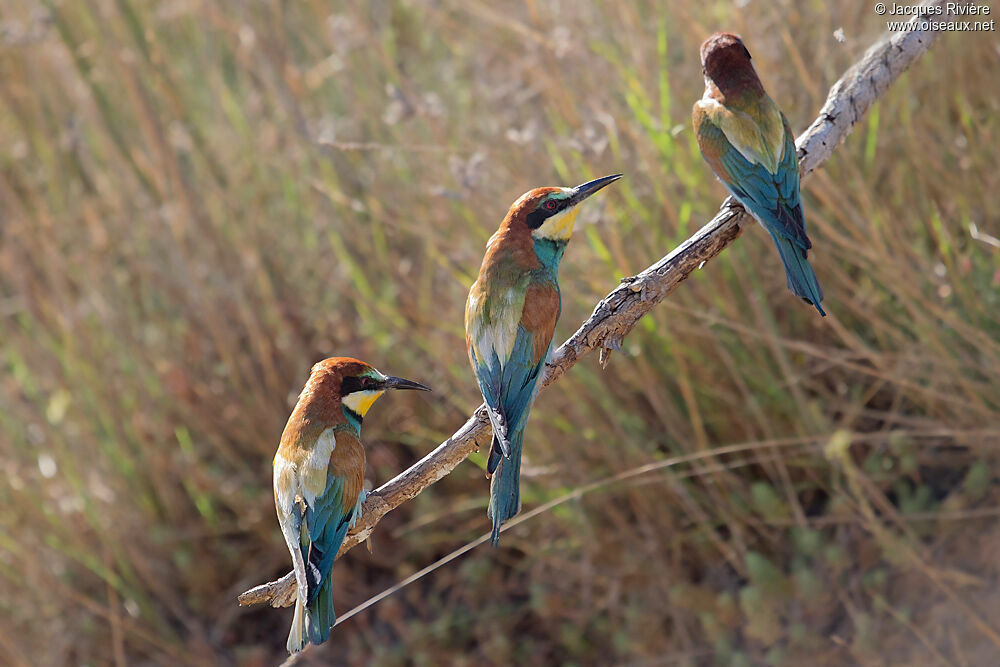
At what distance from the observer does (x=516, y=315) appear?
1739mm

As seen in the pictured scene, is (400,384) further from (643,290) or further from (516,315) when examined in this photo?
(643,290)

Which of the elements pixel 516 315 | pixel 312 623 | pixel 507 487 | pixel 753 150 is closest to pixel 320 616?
pixel 312 623

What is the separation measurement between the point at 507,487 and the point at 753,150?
0.78 m

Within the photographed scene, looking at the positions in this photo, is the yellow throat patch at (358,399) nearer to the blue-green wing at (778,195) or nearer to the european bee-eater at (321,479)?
the european bee-eater at (321,479)

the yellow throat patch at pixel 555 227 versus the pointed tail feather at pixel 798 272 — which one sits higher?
the yellow throat patch at pixel 555 227

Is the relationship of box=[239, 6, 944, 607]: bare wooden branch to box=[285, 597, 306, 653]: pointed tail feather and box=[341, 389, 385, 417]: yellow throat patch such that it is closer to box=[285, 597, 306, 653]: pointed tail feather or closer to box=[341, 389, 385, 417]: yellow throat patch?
box=[285, 597, 306, 653]: pointed tail feather

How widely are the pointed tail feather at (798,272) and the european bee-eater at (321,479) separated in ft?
2.26

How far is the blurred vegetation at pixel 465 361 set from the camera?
2.57m

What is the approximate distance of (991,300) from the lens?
246 centimetres

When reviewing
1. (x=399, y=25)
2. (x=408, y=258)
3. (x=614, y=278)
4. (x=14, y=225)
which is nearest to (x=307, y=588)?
(x=614, y=278)

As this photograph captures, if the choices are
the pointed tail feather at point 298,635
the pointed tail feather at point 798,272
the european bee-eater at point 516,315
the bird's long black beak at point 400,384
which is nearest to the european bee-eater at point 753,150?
the pointed tail feather at point 798,272

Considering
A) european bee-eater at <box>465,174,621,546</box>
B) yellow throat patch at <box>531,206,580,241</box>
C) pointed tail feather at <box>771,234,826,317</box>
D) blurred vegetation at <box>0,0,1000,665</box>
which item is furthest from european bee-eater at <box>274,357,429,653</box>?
pointed tail feather at <box>771,234,826,317</box>

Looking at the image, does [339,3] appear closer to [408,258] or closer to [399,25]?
[399,25]

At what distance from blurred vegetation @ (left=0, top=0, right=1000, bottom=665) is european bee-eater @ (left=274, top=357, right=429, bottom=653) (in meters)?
0.58
